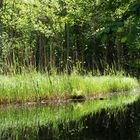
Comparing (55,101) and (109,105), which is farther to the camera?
(55,101)

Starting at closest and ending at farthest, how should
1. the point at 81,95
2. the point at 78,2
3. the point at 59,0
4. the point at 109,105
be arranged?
the point at 109,105 < the point at 81,95 < the point at 78,2 < the point at 59,0

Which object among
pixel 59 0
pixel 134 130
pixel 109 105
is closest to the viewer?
pixel 134 130

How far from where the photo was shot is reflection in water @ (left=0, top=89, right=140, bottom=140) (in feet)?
18.2

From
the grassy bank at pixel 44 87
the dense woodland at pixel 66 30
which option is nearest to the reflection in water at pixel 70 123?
the grassy bank at pixel 44 87

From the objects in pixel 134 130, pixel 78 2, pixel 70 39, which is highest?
pixel 78 2

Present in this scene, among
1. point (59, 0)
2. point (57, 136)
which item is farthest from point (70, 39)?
point (57, 136)

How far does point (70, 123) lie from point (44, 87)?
4.10 m

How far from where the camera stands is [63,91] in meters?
11.1

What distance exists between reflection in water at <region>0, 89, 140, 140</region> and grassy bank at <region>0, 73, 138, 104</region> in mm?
837

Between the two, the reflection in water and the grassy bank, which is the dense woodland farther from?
the reflection in water

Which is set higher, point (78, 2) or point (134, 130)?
point (78, 2)

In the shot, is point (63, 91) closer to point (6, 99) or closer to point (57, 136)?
point (6, 99)

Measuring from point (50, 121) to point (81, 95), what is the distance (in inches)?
183

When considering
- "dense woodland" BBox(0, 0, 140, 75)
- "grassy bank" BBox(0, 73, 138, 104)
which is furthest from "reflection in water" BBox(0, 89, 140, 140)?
"dense woodland" BBox(0, 0, 140, 75)
